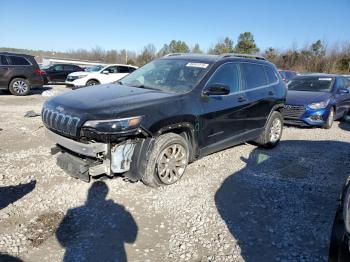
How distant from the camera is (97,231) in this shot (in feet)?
11.3

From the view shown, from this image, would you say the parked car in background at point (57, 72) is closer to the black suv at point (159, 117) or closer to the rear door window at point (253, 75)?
the black suv at point (159, 117)

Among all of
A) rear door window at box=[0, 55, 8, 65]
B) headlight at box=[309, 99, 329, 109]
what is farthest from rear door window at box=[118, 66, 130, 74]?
headlight at box=[309, 99, 329, 109]

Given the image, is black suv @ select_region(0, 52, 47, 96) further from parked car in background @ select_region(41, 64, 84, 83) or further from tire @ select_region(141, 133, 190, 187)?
tire @ select_region(141, 133, 190, 187)

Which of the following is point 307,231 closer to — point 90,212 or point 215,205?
point 215,205

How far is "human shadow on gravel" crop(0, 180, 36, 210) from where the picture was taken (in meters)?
3.99

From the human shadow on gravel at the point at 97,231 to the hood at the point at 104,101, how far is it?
113 centimetres

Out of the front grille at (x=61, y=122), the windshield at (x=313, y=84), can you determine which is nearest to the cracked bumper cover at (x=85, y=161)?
the front grille at (x=61, y=122)

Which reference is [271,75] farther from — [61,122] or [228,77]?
[61,122]

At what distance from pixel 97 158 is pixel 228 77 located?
2.65 meters

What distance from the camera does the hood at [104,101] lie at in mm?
3865

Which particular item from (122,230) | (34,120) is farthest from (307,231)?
(34,120)

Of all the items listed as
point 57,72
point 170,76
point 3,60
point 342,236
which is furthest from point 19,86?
point 342,236

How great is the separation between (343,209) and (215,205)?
1981 millimetres

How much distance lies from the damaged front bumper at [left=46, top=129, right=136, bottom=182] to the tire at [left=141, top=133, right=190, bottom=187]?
0.30m
